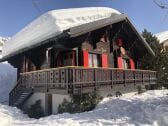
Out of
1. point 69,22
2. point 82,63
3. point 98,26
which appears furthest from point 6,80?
point 98,26

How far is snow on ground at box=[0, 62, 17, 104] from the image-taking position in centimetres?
2622

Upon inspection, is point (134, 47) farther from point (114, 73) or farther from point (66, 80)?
point (66, 80)

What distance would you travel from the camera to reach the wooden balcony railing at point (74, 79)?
12.2 meters

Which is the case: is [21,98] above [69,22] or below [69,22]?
below

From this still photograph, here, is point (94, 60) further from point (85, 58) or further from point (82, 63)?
point (82, 63)

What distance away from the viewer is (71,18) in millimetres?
21891

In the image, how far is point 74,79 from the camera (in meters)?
12.1

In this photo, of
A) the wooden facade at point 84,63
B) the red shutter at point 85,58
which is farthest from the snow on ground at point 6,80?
the red shutter at point 85,58

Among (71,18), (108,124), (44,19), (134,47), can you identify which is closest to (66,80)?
(108,124)

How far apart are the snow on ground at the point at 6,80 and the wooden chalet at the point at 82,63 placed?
4.91m

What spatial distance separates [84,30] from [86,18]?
818cm

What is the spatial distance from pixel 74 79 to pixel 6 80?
70.4ft

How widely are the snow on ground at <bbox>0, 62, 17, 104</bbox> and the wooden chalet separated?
491cm

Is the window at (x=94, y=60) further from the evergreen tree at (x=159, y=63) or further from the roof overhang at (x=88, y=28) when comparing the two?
the evergreen tree at (x=159, y=63)
